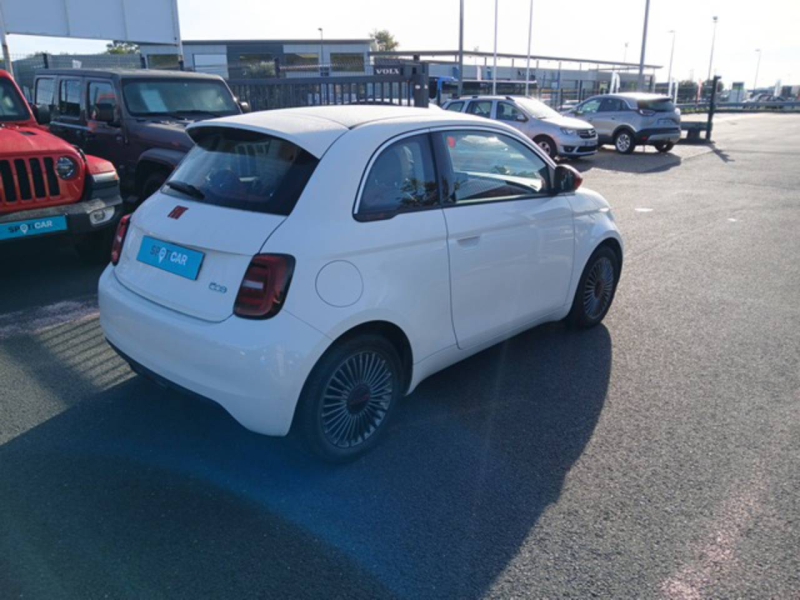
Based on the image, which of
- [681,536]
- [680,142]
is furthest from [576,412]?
[680,142]

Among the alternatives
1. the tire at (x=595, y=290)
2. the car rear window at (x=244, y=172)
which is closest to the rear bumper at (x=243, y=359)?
the car rear window at (x=244, y=172)

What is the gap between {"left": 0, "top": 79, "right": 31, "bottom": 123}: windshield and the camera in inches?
285

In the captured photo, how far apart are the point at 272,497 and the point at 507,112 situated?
16.8 meters

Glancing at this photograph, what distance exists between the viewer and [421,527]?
305 centimetres

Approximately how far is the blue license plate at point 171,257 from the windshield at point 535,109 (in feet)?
53.1

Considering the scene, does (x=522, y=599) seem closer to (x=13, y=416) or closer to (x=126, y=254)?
(x=126, y=254)

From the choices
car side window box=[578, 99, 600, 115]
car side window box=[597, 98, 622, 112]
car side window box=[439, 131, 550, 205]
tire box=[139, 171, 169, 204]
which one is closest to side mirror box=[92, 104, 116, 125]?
tire box=[139, 171, 169, 204]

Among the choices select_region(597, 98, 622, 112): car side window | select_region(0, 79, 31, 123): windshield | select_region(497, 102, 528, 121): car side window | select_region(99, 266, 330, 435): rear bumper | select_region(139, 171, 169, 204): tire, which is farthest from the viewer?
select_region(597, 98, 622, 112): car side window

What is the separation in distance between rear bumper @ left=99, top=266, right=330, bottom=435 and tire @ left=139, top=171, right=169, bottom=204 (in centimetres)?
545

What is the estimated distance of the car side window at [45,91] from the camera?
9.63 metres

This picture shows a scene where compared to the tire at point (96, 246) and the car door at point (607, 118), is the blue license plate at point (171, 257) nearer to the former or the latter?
the tire at point (96, 246)

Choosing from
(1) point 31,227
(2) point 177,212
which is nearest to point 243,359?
(2) point 177,212

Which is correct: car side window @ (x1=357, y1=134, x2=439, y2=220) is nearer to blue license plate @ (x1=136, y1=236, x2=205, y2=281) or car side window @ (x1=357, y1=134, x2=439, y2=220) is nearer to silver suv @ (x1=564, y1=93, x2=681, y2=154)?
blue license plate @ (x1=136, y1=236, x2=205, y2=281)

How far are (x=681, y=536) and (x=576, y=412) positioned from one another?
120 cm
